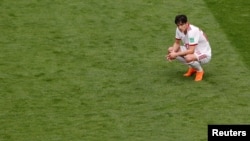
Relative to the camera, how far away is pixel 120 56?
14.4m

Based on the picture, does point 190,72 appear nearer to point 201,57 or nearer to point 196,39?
point 201,57

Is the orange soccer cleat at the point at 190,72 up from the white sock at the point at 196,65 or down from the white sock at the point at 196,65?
down

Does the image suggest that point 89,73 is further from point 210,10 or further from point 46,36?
point 210,10

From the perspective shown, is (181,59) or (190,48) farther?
(181,59)

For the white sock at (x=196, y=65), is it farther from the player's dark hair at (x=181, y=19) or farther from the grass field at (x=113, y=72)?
the player's dark hair at (x=181, y=19)

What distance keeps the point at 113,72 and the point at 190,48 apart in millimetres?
1290

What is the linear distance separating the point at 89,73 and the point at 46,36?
1.63 meters

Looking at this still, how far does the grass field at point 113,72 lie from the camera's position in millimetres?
12180

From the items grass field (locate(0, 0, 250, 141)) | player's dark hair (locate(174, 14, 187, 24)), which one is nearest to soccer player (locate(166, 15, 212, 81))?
player's dark hair (locate(174, 14, 187, 24))

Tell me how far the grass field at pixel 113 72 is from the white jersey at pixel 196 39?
46 centimetres

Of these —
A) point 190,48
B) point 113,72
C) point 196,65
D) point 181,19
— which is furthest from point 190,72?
point 113,72

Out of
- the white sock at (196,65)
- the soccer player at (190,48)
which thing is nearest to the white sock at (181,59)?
the soccer player at (190,48)

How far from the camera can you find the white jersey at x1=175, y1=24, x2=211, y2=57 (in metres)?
13.1

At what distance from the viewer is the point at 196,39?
13148 millimetres
